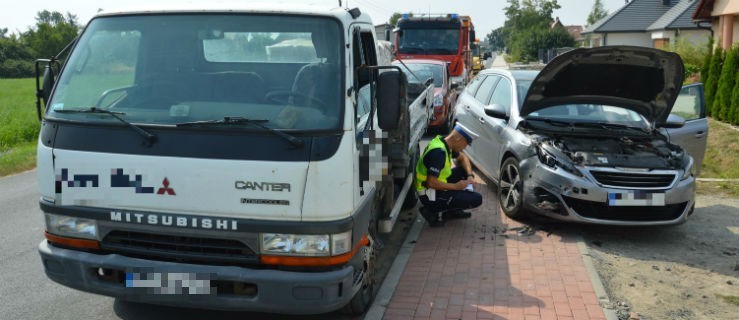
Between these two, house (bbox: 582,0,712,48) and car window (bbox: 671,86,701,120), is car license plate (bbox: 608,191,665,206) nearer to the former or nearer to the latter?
car window (bbox: 671,86,701,120)

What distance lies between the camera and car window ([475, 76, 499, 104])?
8828mm

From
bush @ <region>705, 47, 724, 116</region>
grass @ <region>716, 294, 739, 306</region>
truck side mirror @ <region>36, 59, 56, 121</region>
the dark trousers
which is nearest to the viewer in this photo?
truck side mirror @ <region>36, 59, 56, 121</region>

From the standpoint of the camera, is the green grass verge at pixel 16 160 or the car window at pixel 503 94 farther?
the green grass verge at pixel 16 160

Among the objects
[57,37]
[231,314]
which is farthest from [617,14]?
[57,37]

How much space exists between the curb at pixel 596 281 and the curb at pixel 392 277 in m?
→ 1.64

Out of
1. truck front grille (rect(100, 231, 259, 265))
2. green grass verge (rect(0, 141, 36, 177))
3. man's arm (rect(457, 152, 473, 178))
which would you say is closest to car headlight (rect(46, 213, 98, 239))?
truck front grille (rect(100, 231, 259, 265))

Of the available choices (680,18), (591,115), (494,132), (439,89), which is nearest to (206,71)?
(494,132)

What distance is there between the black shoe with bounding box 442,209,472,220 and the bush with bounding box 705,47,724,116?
11.2 metres

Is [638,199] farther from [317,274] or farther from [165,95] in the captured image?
[165,95]

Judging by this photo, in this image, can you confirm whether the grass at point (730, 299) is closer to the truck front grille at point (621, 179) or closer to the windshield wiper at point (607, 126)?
the truck front grille at point (621, 179)

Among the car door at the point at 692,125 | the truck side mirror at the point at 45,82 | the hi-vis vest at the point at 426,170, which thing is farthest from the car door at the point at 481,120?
the truck side mirror at the point at 45,82

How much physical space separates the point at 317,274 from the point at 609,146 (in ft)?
13.9

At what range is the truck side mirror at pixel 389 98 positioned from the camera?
3926 millimetres

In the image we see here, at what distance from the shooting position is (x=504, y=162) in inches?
293
